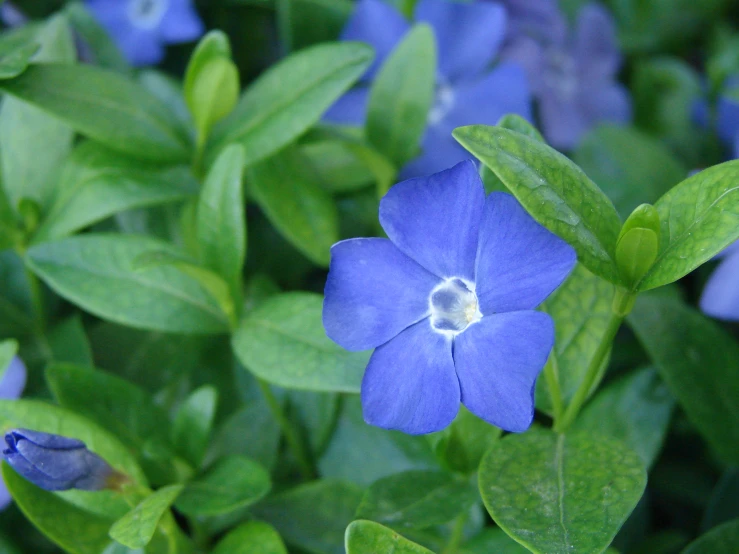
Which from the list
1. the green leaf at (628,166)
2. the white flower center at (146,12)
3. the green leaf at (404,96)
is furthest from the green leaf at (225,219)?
the green leaf at (628,166)

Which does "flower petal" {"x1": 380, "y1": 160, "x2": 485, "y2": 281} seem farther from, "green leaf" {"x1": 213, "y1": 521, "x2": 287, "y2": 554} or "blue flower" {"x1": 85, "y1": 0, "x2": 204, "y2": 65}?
"blue flower" {"x1": 85, "y1": 0, "x2": 204, "y2": 65}

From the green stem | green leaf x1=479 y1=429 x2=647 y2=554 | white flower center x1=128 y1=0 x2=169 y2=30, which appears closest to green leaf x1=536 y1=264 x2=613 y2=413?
green leaf x1=479 y1=429 x2=647 y2=554

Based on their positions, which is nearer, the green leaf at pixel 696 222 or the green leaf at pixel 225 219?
the green leaf at pixel 696 222

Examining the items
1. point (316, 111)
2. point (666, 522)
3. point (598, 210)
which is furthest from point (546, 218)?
point (666, 522)

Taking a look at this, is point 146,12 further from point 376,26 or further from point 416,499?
point 416,499

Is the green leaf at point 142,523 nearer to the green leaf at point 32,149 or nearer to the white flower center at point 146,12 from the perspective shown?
the green leaf at point 32,149

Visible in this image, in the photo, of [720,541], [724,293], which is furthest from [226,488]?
[724,293]
